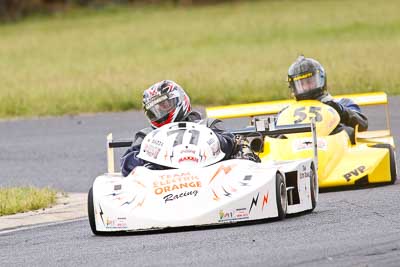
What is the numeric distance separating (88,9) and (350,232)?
4599cm

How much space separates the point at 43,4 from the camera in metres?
54.9

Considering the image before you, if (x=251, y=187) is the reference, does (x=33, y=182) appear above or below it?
below

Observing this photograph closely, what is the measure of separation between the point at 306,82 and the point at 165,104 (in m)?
3.04

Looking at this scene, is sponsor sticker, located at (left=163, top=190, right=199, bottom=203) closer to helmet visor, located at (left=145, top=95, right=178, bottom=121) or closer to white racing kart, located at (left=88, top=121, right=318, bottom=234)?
white racing kart, located at (left=88, top=121, right=318, bottom=234)

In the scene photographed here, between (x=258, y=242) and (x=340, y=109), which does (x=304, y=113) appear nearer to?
(x=340, y=109)

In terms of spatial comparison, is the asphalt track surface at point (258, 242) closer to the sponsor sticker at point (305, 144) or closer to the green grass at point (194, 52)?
the sponsor sticker at point (305, 144)

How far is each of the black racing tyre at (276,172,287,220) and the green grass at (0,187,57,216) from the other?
2.98m

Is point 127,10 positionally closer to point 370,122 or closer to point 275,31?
point 275,31

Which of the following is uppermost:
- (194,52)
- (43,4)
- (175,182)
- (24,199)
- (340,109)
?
(175,182)

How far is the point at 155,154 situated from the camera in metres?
9.58

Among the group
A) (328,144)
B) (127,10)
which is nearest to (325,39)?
(127,10)

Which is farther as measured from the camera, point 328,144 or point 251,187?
point 328,144

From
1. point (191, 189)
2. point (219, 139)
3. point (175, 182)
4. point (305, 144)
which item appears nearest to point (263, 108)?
point (305, 144)

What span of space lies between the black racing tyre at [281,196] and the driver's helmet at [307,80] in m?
3.82
